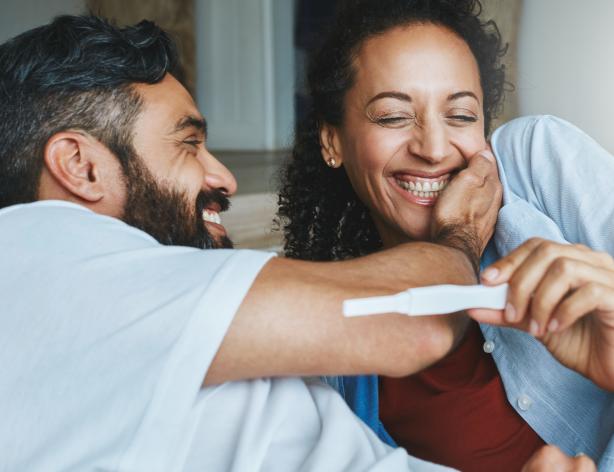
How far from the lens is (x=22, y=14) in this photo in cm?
598

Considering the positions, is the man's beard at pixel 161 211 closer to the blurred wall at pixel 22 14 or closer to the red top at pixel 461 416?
the red top at pixel 461 416

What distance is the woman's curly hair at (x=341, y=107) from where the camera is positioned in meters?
1.58

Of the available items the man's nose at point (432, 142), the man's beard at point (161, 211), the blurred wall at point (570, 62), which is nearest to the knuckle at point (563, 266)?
the man's nose at point (432, 142)

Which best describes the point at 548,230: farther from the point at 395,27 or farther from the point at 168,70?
the point at 168,70

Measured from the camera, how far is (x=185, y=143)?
1.41 metres

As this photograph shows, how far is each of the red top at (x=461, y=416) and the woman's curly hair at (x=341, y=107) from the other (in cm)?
56

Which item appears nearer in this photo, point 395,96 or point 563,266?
point 563,266

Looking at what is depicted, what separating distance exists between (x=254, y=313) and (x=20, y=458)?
34 cm

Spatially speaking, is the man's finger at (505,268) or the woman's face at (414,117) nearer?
the man's finger at (505,268)

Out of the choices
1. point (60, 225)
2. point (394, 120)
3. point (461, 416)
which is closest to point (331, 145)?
point (394, 120)

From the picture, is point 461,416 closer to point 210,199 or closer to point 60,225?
point 210,199

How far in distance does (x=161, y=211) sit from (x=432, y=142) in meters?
0.55

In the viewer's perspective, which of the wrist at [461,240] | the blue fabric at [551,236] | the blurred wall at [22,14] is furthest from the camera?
the blurred wall at [22,14]

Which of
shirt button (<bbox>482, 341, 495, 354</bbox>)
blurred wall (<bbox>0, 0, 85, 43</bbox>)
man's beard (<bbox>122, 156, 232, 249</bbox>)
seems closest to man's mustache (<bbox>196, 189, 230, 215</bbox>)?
man's beard (<bbox>122, 156, 232, 249</bbox>)
